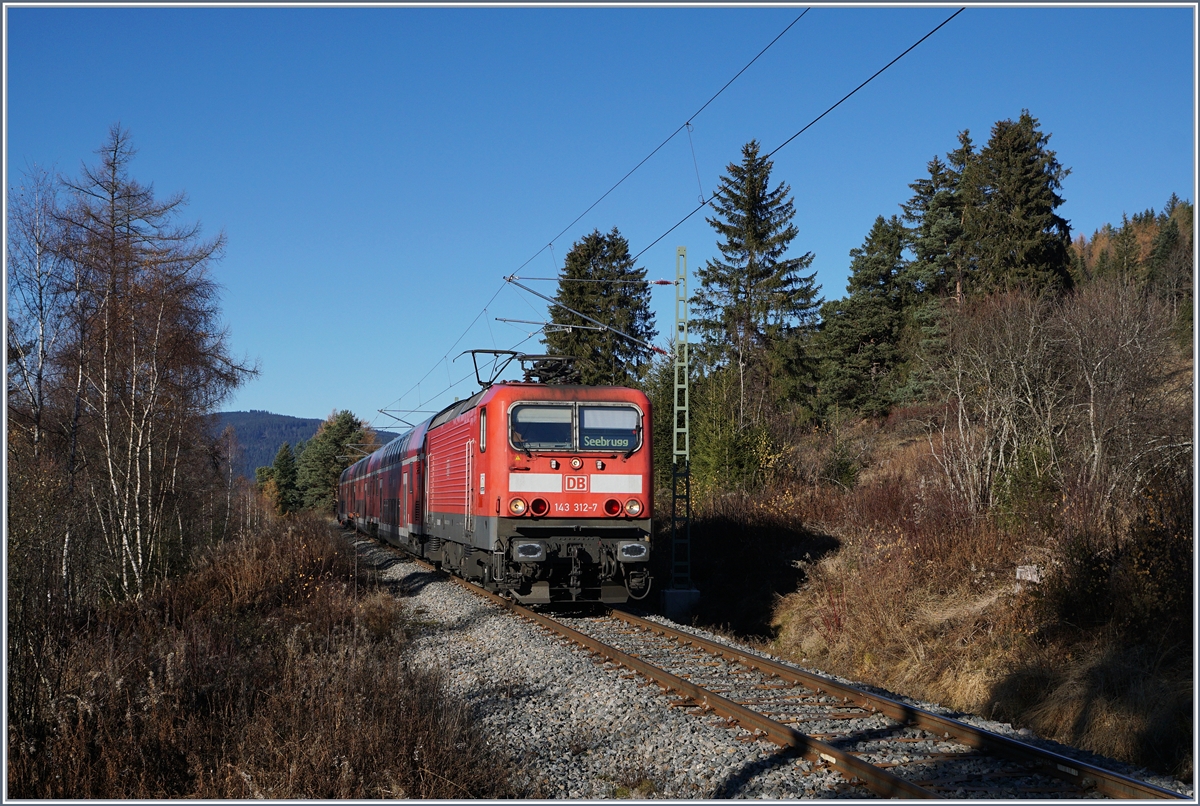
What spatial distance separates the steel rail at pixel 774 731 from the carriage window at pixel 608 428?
2941 millimetres

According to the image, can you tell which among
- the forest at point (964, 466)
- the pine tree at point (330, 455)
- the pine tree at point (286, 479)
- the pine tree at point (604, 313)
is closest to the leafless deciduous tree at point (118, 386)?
the forest at point (964, 466)

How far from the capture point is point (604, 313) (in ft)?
149

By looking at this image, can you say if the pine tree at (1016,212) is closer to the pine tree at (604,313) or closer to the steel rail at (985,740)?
the pine tree at (604,313)

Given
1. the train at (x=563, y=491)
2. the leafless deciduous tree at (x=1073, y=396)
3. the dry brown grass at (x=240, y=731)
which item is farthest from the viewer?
the leafless deciduous tree at (x=1073, y=396)

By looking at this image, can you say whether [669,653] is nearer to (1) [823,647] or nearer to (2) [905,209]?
(1) [823,647]

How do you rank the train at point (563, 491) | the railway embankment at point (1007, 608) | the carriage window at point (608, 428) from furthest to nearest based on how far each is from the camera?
the carriage window at point (608, 428) → the train at point (563, 491) → the railway embankment at point (1007, 608)

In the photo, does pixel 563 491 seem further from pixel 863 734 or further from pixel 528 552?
pixel 863 734

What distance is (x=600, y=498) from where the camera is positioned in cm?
1295

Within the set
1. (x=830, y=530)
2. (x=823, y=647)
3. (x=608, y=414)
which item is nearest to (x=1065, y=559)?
(x=823, y=647)

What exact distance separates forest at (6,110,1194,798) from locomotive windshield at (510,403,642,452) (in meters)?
3.17

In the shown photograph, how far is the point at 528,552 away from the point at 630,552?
1.41 meters

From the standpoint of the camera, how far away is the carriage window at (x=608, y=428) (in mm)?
13055

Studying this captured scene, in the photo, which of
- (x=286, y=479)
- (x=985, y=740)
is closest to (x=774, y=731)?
(x=985, y=740)

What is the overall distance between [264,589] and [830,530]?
9.98m
